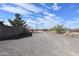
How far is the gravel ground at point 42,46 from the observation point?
159 inches

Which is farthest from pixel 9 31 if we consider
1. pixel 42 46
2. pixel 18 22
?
pixel 42 46

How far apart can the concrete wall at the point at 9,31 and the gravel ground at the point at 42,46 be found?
12 centimetres

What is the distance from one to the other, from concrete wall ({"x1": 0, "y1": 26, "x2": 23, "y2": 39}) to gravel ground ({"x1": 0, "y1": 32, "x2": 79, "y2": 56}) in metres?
0.12

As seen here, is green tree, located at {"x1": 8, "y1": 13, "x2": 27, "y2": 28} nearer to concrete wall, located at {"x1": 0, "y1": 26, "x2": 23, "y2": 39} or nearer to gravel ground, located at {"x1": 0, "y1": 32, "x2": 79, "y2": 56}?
concrete wall, located at {"x1": 0, "y1": 26, "x2": 23, "y2": 39}

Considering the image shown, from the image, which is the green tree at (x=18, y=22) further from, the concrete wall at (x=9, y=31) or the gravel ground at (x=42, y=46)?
the gravel ground at (x=42, y=46)

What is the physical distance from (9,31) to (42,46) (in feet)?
1.98

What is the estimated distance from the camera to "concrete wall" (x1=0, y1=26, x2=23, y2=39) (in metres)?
4.15

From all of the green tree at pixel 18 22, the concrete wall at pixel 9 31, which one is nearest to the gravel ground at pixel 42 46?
the concrete wall at pixel 9 31

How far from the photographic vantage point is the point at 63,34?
4207mm

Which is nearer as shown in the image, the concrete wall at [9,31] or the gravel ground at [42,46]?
the gravel ground at [42,46]

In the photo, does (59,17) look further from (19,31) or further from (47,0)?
(19,31)

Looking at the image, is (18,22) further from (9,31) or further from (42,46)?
(42,46)

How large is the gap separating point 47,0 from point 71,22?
0.53 meters

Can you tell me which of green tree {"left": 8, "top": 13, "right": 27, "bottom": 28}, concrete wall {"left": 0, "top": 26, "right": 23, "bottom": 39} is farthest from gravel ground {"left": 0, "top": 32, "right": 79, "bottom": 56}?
green tree {"left": 8, "top": 13, "right": 27, "bottom": 28}
